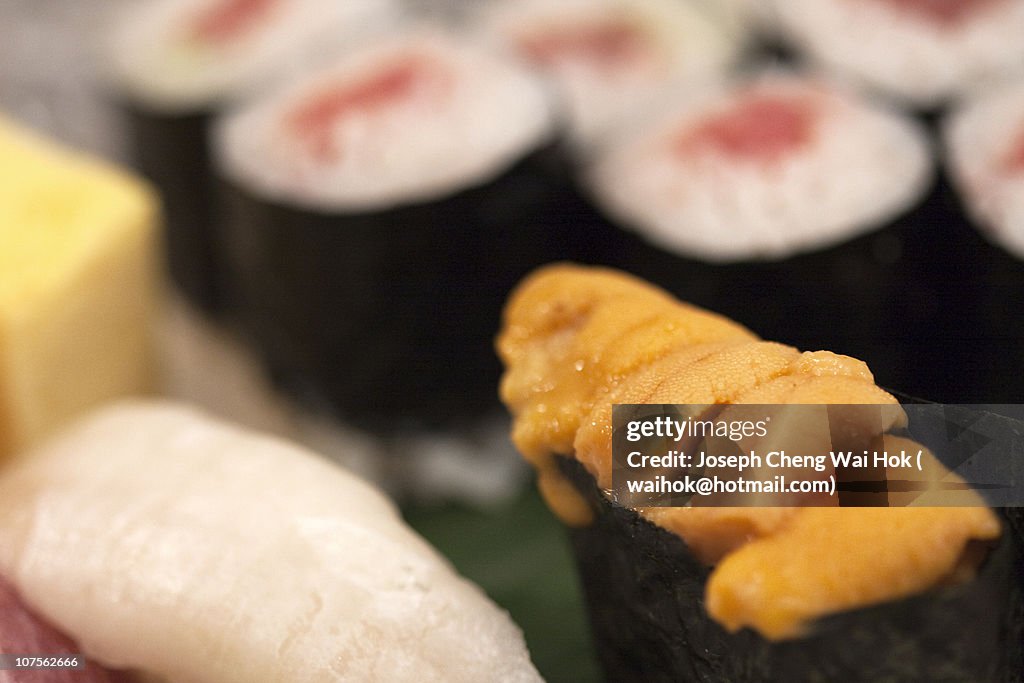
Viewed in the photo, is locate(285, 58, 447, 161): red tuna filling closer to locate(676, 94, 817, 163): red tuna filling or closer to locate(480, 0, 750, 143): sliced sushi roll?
locate(480, 0, 750, 143): sliced sushi roll

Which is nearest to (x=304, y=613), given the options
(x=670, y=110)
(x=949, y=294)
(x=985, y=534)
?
(x=985, y=534)

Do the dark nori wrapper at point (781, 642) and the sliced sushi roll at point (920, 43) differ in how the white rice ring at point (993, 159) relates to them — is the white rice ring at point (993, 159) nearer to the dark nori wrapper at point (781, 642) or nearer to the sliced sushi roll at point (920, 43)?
the sliced sushi roll at point (920, 43)

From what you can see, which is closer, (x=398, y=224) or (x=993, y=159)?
(x=993, y=159)

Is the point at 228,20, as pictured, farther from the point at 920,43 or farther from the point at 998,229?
the point at 998,229

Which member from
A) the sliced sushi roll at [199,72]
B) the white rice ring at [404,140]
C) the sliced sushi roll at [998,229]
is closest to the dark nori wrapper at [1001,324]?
the sliced sushi roll at [998,229]

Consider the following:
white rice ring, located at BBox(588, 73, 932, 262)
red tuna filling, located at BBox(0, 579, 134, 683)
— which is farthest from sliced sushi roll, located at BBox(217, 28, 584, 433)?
red tuna filling, located at BBox(0, 579, 134, 683)

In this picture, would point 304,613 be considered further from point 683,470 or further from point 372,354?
point 372,354

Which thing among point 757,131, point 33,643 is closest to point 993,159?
point 757,131
